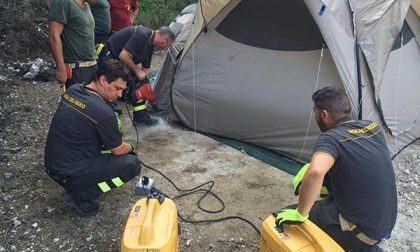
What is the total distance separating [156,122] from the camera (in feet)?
17.9

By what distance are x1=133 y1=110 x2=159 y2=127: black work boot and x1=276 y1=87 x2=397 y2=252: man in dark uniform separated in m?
2.87

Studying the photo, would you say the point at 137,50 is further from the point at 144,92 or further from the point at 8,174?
the point at 8,174

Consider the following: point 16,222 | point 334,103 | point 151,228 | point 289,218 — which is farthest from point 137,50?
point 289,218

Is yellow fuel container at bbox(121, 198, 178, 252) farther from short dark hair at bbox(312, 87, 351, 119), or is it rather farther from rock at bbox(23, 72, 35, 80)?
rock at bbox(23, 72, 35, 80)

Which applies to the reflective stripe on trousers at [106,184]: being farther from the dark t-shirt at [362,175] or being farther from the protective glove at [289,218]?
the dark t-shirt at [362,175]

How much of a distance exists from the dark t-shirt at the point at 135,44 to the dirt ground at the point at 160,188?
2.70 ft

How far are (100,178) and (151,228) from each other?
1148 millimetres

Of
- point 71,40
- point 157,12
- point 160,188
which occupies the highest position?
point 71,40

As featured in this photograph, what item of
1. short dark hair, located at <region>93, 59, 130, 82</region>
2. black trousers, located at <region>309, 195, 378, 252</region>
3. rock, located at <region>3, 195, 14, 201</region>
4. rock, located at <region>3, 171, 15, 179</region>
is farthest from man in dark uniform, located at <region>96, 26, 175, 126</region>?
black trousers, located at <region>309, 195, 378, 252</region>

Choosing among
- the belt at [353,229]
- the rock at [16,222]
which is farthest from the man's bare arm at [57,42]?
the belt at [353,229]

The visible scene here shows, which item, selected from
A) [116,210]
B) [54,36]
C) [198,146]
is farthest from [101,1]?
[116,210]

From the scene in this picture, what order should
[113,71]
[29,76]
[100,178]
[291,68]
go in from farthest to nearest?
[29,76], [291,68], [100,178], [113,71]

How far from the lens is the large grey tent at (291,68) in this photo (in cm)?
428

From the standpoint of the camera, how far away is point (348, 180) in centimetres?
266
